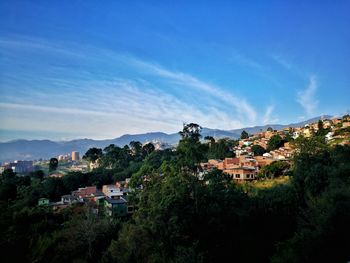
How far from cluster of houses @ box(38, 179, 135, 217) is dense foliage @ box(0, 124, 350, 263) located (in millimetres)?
5234

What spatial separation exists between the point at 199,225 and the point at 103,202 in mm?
15966

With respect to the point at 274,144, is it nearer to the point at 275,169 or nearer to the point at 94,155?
the point at 275,169

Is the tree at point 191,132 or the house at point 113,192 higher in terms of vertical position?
the tree at point 191,132

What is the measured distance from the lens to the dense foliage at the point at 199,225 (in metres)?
10.8

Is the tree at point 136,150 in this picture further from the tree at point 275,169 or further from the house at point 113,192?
the tree at point 275,169

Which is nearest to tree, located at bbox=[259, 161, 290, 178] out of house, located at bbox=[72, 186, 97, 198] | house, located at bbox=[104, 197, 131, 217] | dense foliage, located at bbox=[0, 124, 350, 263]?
dense foliage, located at bbox=[0, 124, 350, 263]

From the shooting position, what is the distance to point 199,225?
46.9 ft

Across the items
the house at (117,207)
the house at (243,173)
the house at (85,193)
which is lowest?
the house at (117,207)

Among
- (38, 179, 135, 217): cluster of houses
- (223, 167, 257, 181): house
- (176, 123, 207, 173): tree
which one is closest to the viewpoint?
(176, 123, 207, 173): tree

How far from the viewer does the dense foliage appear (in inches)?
425

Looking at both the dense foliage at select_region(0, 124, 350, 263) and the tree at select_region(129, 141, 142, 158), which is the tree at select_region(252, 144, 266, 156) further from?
the dense foliage at select_region(0, 124, 350, 263)

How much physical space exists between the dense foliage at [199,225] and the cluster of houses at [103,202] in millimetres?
5234

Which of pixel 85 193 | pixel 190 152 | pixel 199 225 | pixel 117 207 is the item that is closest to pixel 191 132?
pixel 190 152

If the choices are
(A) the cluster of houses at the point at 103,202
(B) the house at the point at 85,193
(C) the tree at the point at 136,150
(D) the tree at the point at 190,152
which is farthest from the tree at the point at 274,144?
(D) the tree at the point at 190,152
